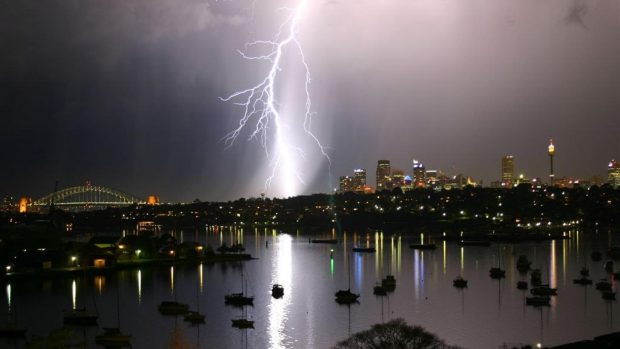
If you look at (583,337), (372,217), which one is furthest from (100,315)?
(372,217)

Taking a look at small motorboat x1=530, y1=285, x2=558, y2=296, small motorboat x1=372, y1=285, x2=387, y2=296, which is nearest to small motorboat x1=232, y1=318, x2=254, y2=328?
small motorboat x1=372, y1=285, x2=387, y2=296

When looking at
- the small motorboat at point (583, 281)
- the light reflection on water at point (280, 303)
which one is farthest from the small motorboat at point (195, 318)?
Result: the small motorboat at point (583, 281)

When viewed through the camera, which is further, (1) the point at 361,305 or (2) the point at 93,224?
(2) the point at 93,224

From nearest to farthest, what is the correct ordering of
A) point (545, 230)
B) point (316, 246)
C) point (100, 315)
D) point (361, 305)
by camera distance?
point (100, 315)
point (361, 305)
point (316, 246)
point (545, 230)

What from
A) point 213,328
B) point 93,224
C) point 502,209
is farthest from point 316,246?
point 93,224

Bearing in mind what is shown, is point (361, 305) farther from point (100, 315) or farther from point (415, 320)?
point (100, 315)

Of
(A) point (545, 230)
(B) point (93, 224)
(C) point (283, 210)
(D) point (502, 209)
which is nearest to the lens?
(A) point (545, 230)

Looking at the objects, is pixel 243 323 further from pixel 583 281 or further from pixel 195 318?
pixel 583 281

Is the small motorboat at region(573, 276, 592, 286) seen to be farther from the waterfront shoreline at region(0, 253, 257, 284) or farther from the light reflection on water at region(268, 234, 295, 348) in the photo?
the waterfront shoreline at region(0, 253, 257, 284)
